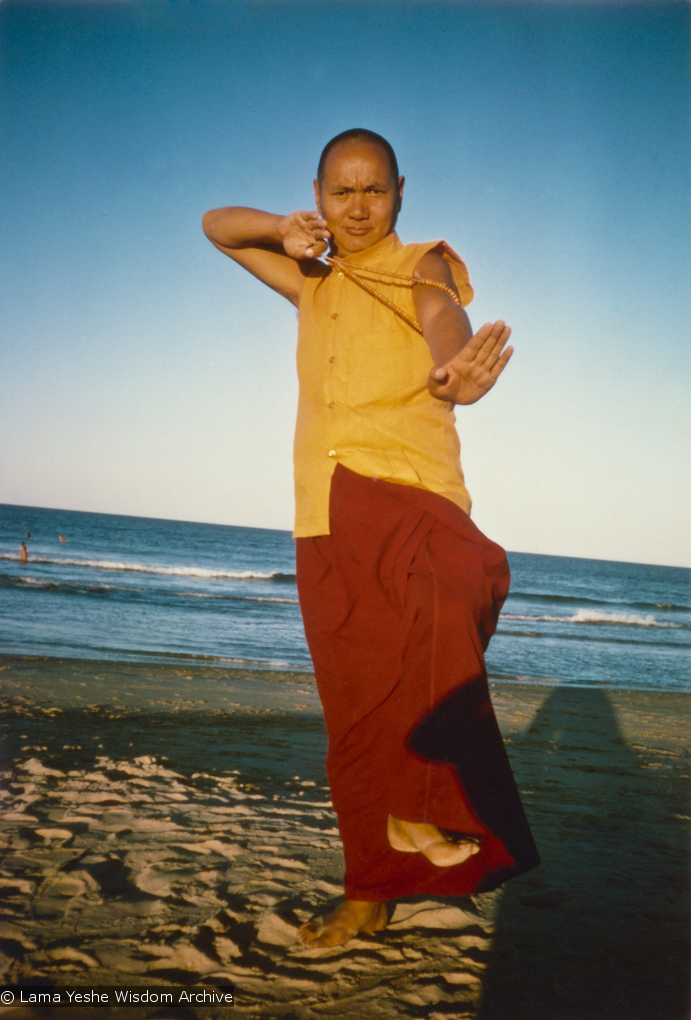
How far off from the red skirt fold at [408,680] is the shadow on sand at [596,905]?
1.39 feet

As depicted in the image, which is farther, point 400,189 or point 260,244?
point 260,244

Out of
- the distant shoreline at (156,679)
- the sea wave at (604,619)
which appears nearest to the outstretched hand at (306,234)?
the distant shoreline at (156,679)

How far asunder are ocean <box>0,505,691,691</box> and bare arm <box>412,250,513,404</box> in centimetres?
657

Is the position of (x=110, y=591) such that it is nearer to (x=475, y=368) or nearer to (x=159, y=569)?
(x=159, y=569)

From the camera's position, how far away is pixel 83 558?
21641 mm

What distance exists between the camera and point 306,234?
6.07ft

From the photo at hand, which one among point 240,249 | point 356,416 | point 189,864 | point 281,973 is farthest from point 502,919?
point 240,249

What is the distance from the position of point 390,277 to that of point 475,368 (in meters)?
0.54

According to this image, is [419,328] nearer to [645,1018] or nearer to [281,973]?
[281,973]

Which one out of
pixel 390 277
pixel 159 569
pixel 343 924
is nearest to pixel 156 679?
pixel 343 924

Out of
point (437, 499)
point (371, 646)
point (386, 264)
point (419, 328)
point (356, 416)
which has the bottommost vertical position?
point (371, 646)

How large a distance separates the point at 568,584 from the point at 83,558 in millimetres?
21877

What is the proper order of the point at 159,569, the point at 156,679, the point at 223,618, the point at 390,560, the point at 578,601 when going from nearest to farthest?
1. the point at 390,560
2. the point at 156,679
3. the point at 223,618
4. the point at 159,569
5. the point at 578,601

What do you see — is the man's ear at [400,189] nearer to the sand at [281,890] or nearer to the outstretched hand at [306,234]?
the outstretched hand at [306,234]
